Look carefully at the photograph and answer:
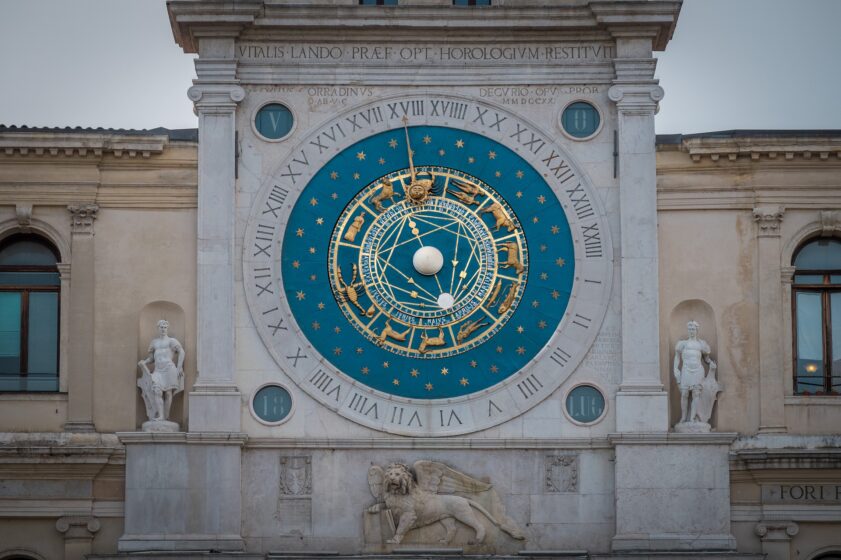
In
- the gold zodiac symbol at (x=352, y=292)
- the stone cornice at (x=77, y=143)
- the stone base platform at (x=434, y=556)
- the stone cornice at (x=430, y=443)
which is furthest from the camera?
the stone cornice at (x=77, y=143)

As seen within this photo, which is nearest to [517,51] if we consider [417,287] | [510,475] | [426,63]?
[426,63]

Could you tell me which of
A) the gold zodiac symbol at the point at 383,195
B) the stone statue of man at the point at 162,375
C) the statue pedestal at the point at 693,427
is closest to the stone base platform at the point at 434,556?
the statue pedestal at the point at 693,427

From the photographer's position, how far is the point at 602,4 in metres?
39.6

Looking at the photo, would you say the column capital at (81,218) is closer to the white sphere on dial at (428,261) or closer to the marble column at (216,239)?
the marble column at (216,239)

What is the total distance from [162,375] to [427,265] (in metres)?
4.19

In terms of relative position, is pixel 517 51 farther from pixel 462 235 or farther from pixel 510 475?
pixel 510 475

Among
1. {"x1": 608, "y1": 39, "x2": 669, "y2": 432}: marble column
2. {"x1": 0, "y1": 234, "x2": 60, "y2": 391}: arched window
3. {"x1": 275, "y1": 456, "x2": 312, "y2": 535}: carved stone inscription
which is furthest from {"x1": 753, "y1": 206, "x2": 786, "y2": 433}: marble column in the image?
{"x1": 0, "y1": 234, "x2": 60, "y2": 391}: arched window

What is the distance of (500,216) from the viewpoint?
130 ft

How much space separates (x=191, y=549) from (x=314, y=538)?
1.77 metres

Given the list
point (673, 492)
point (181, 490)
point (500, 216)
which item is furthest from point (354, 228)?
point (673, 492)

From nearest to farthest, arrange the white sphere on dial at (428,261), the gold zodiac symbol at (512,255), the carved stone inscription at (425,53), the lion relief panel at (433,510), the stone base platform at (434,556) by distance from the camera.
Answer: the stone base platform at (434,556) → the lion relief panel at (433,510) → the white sphere on dial at (428,261) → the gold zodiac symbol at (512,255) → the carved stone inscription at (425,53)

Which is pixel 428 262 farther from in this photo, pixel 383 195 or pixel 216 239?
pixel 216 239

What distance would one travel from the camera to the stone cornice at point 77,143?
39.8 m

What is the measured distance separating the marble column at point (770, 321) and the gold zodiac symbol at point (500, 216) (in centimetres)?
370
